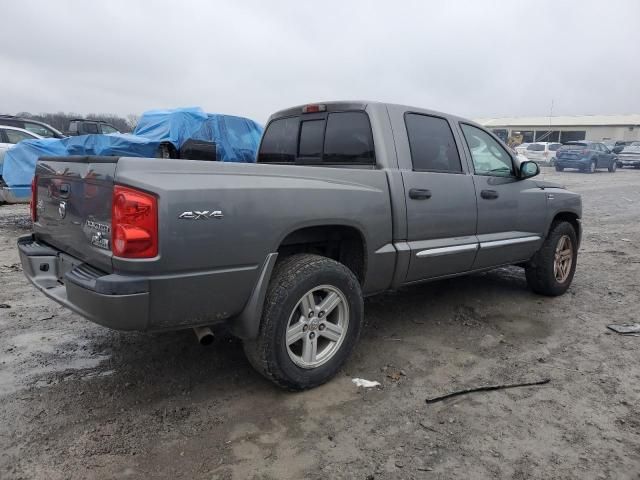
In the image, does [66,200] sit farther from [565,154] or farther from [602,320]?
[565,154]

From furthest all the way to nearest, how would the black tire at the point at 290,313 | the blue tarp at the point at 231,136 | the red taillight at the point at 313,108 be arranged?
the blue tarp at the point at 231,136, the red taillight at the point at 313,108, the black tire at the point at 290,313

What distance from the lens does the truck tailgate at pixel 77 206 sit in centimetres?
250

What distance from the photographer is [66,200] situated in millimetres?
2916

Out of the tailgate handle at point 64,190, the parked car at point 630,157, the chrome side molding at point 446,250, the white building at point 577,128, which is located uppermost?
the white building at point 577,128

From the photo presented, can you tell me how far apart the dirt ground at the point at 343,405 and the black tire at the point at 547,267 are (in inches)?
17.8

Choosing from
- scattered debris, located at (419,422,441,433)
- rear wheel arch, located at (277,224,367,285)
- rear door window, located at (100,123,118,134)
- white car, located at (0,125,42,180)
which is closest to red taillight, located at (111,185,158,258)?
rear wheel arch, located at (277,224,367,285)

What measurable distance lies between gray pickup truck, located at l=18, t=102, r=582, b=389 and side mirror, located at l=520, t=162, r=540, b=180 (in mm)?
13

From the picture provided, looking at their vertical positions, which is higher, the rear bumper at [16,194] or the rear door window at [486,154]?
the rear door window at [486,154]

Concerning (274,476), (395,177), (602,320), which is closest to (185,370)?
(274,476)

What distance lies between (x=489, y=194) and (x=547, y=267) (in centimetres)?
136

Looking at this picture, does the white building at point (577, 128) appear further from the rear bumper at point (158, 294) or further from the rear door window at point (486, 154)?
the rear bumper at point (158, 294)

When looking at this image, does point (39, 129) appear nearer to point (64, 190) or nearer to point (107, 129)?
point (107, 129)

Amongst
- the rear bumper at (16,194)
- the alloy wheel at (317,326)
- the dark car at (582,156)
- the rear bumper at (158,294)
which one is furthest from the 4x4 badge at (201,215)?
A: the dark car at (582,156)

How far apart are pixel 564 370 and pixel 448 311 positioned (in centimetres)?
133
